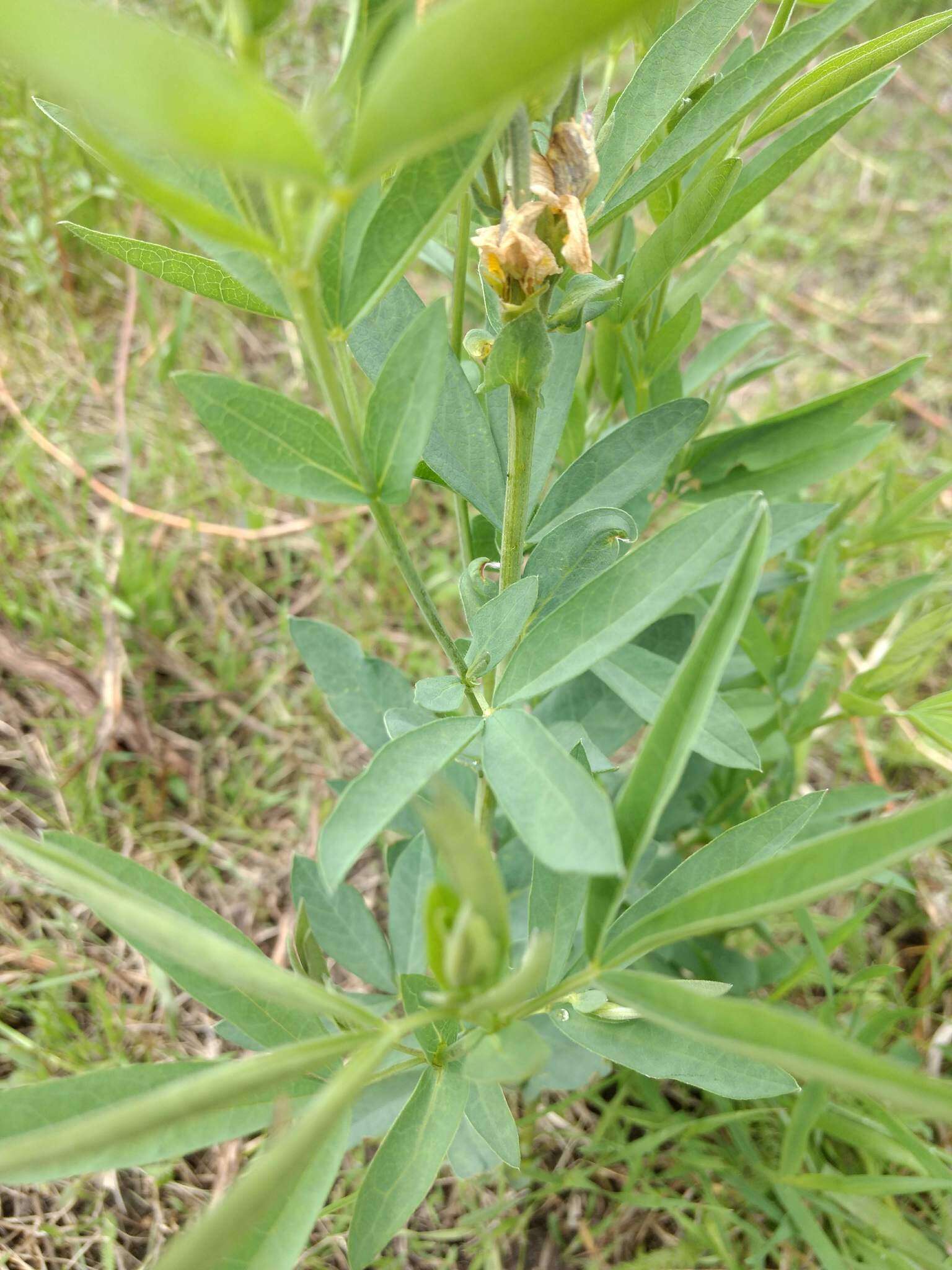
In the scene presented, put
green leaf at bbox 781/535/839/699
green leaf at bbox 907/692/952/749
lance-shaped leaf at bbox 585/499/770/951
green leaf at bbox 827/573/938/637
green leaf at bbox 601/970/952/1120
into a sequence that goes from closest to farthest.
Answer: green leaf at bbox 601/970/952/1120
lance-shaped leaf at bbox 585/499/770/951
green leaf at bbox 907/692/952/749
green leaf at bbox 781/535/839/699
green leaf at bbox 827/573/938/637

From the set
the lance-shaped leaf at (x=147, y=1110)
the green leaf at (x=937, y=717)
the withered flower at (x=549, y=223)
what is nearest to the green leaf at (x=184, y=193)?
the withered flower at (x=549, y=223)

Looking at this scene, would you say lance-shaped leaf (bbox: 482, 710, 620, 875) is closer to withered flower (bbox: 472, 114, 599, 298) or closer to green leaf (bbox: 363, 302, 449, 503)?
green leaf (bbox: 363, 302, 449, 503)

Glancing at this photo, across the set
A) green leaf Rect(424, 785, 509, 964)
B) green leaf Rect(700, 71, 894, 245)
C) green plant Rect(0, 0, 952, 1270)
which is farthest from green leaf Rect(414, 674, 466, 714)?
green leaf Rect(700, 71, 894, 245)

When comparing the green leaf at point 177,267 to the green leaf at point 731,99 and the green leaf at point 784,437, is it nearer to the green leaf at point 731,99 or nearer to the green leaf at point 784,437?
the green leaf at point 731,99

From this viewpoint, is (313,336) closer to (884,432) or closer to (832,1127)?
(884,432)

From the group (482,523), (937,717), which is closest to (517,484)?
(482,523)

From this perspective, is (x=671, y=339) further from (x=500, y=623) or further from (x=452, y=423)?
(x=500, y=623)
